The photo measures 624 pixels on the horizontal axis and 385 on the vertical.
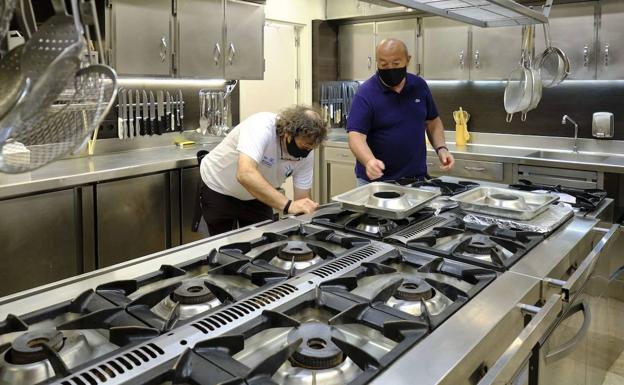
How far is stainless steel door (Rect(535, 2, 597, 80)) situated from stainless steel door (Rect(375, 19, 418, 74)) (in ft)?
3.76

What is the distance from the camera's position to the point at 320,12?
17.9ft

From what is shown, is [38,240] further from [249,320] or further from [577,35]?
[577,35]

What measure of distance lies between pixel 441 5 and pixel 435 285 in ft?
4.17

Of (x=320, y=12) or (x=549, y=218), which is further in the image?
(x=320, y=12)

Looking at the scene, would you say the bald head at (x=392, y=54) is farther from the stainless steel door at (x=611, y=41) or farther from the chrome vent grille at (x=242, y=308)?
the chrome vent grille at (x=242, y=308)

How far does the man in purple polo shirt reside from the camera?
9.91 ft

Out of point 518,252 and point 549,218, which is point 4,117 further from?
point 549,218

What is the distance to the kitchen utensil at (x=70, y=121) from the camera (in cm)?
93

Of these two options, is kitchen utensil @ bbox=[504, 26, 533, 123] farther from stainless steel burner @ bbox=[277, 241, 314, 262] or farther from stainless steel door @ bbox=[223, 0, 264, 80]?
stainless steel door @ bbox=[223, 0, 264, 80]

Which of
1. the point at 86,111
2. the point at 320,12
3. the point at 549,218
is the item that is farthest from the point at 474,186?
the point at 320,12

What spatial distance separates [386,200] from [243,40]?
272 centimetres

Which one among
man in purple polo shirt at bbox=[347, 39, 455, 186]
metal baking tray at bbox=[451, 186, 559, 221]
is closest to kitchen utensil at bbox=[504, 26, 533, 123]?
man in purple polo shirt at bbox=[347, 39, 455, 186]

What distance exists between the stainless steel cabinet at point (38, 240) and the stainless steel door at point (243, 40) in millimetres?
1712

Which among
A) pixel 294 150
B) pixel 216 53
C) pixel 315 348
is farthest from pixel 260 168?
pixel 216 53
